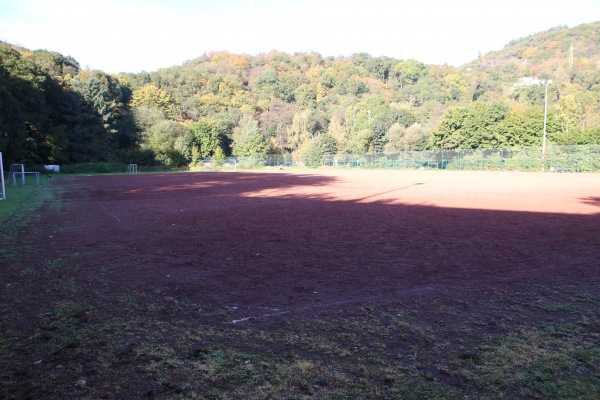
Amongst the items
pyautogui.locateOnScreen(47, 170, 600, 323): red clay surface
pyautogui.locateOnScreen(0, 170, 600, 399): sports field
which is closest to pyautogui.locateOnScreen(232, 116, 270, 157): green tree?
pyautogui.locateOnScreen(47, 170, 600, 323): red clay surface

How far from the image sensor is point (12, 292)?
5387mm

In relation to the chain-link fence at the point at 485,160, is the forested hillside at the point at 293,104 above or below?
above

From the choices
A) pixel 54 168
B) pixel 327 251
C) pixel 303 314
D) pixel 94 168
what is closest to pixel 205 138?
pixel 94 168

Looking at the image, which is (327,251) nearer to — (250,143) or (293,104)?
(250,143)

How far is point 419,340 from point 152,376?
2487 mm

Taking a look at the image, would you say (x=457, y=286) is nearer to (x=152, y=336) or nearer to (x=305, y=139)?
(x=152, y=336)

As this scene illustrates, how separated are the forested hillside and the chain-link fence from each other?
7248mm

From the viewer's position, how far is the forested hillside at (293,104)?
59938mm

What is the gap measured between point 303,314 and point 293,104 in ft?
385

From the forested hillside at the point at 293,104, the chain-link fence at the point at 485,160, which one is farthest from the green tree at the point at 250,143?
the chain-link fence at the point at 485,160

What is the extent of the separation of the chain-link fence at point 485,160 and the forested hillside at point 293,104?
725 centimetres

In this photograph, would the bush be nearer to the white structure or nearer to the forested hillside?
the white structure

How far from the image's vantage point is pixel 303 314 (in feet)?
15.4

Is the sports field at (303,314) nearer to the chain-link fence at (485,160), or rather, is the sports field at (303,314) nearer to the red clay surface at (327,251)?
the red clay surface at (327,251)
